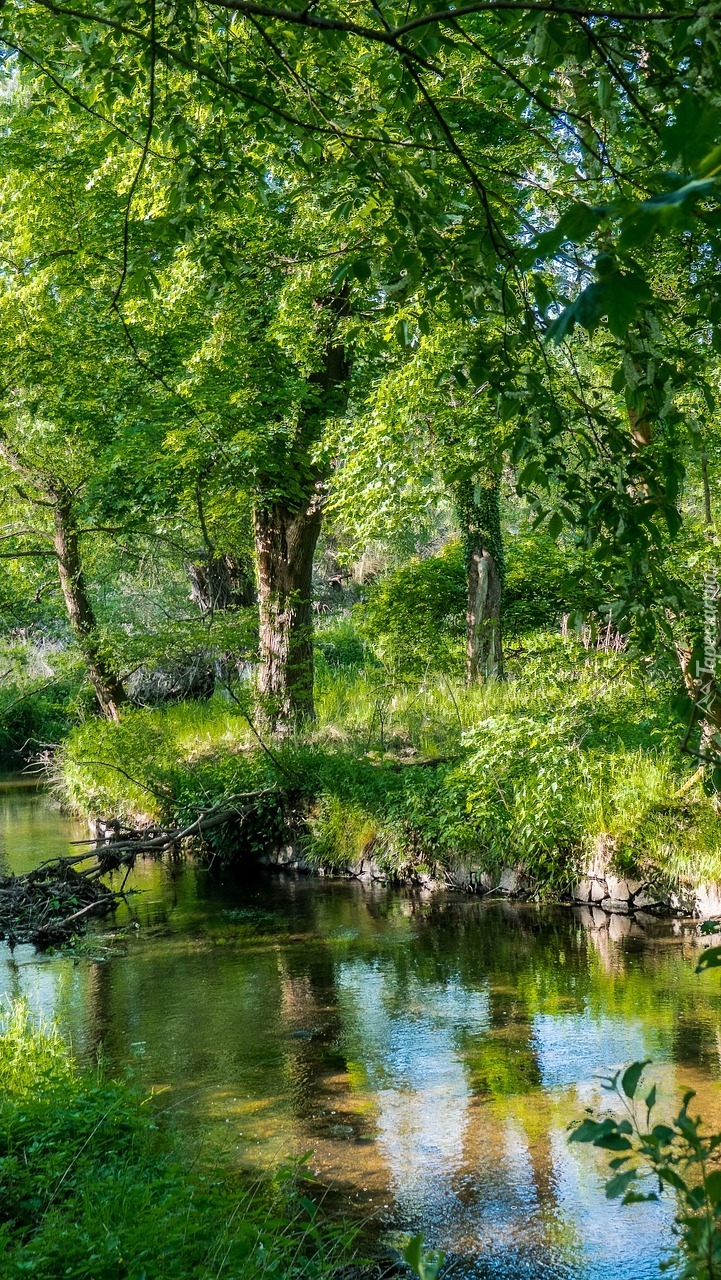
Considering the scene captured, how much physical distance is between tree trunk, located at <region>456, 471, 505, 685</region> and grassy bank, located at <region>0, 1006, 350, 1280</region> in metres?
9.21

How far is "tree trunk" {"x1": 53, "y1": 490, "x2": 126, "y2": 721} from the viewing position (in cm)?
1555

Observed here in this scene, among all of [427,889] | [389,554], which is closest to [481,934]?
[427,889]

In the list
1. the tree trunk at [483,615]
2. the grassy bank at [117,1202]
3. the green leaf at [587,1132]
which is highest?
the tree trunk at [483,615]

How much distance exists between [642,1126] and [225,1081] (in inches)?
96.0

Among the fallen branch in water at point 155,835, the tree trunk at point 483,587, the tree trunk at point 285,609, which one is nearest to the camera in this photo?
the fallen branch in water at point 155,835

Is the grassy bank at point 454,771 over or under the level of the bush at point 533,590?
under

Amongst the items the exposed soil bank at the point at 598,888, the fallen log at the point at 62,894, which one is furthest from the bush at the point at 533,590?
the fallen log at the point at 62,894

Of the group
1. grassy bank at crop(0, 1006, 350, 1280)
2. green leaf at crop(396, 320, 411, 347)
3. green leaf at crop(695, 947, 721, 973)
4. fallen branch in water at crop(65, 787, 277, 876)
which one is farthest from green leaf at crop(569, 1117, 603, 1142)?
fallen branch in water at crop(65, 787, 277, 876)

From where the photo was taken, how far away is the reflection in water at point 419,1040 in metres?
4.79

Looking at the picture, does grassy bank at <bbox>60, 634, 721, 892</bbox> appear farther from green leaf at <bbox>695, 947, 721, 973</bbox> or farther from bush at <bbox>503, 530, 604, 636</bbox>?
green leaf at <bbox>695, 947, 721, 973</bbox>

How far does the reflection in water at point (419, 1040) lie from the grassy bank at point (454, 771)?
0.72 m

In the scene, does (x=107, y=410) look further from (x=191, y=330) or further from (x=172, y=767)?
(x=172, y=767)

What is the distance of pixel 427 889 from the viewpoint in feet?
37.0

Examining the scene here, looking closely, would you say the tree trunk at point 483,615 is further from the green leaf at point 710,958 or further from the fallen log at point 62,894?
the green leaf at point 710,958
